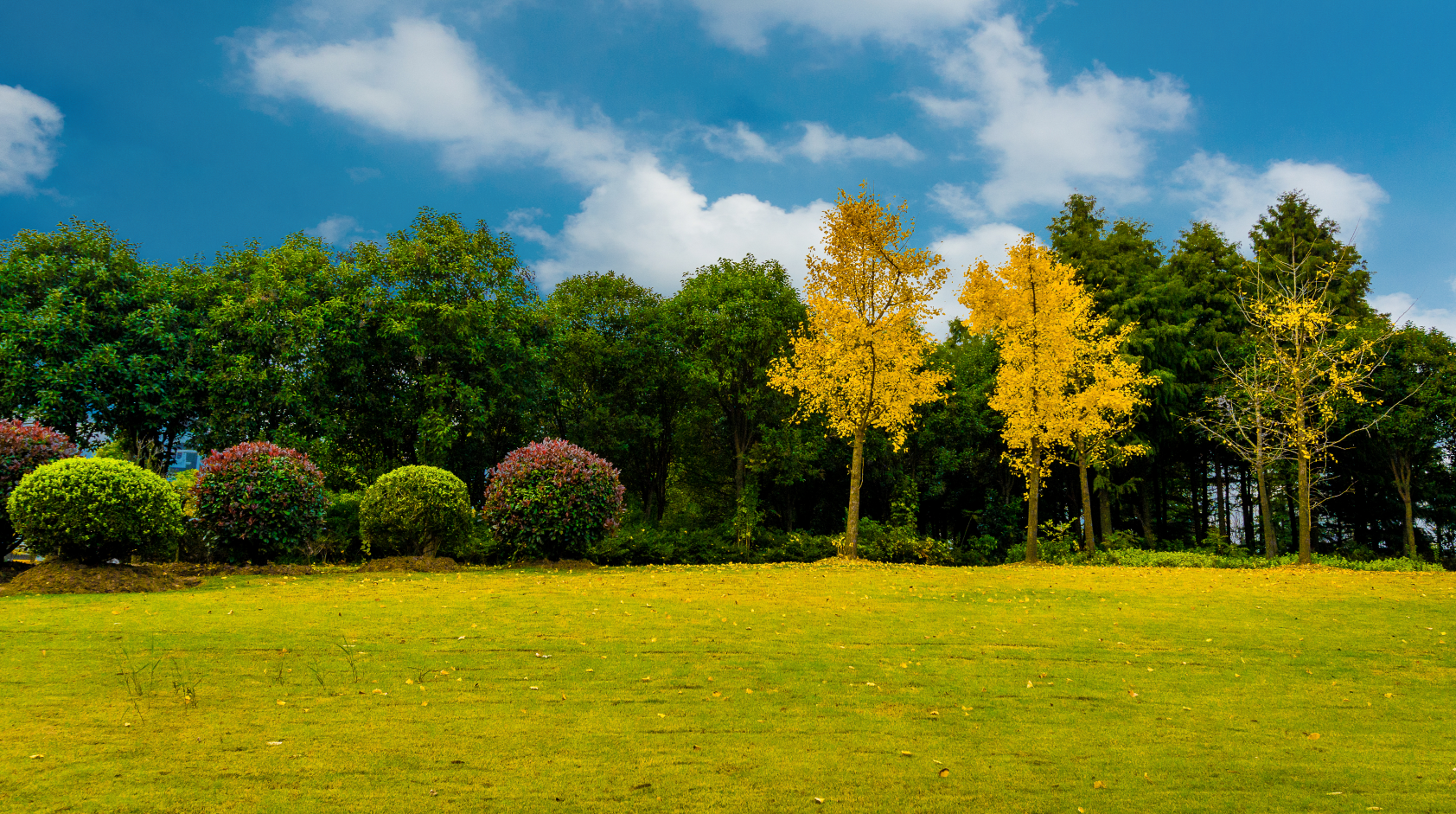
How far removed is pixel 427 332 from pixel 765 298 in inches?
479

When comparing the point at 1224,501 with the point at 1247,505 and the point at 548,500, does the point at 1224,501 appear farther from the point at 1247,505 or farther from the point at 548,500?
the point at 548,500

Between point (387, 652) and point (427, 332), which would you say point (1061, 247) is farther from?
point (387, 652)

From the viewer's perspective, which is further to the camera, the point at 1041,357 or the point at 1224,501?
the point at 1224,501

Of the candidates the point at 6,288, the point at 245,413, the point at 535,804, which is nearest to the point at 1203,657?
the point at 535,804

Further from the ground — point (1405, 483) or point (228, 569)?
point (1405, 483)

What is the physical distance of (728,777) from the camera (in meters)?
4.47

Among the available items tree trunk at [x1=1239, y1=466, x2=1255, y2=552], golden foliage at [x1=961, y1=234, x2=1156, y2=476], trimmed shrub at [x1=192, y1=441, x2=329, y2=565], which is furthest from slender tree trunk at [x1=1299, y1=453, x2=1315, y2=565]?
trimmed shrub at [x1=192, y1=441, x2=329, y2=565]

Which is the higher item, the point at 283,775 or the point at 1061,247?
the point at 1061,247

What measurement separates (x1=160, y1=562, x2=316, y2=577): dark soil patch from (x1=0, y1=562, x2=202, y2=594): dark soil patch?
146 cm

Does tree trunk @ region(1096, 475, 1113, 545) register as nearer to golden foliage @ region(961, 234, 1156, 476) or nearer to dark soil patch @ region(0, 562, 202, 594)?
golden foliage @ region(961, 234, 1156, 476)

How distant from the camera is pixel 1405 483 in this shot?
27500mm

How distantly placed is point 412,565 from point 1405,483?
3250 centimetres

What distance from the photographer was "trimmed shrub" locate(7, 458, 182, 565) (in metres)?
12.3

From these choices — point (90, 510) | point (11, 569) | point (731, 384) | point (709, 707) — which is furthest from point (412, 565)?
point (731, 384)
